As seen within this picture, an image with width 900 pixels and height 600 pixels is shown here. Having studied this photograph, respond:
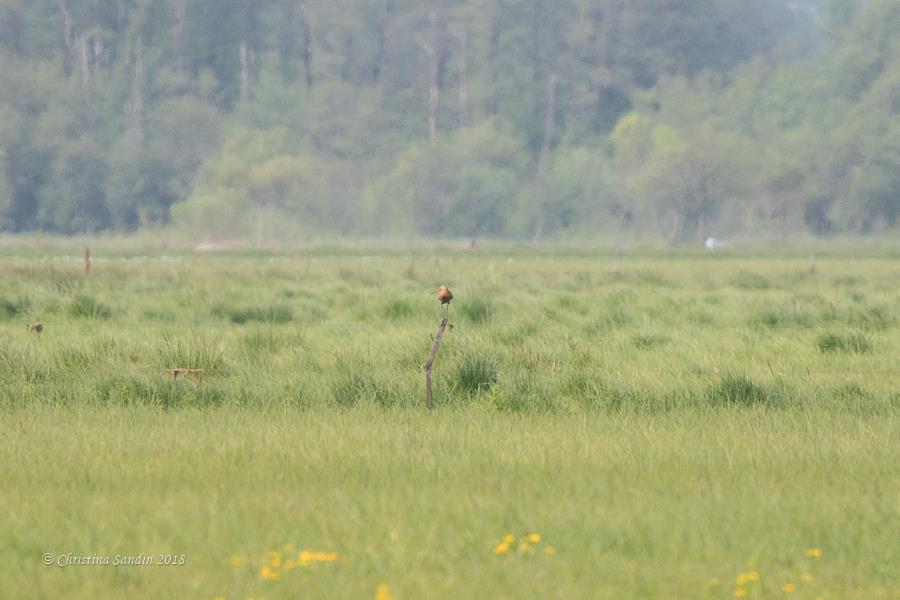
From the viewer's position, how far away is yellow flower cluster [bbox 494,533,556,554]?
25.1 ft

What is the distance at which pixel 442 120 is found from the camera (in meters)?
109

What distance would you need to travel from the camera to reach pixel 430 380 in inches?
519

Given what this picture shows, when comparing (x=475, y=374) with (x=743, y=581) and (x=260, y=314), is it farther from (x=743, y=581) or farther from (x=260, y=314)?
(x=260, y=314)

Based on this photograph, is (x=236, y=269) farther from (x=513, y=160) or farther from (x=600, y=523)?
(x=513, y=160)

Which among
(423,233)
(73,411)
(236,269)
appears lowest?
(423,233)

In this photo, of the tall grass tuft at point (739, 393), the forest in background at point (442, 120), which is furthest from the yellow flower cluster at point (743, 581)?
the forest in background at point (442, 120)

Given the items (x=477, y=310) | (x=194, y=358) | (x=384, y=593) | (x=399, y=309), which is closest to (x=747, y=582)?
(x=384, y=593)

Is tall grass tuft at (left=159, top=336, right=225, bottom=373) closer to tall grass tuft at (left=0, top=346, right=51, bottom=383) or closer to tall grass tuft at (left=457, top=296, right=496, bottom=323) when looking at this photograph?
tall grass tuft at (left=0, top=346, right=51, bottom=383)

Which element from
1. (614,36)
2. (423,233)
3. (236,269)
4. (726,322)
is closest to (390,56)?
(614,36)

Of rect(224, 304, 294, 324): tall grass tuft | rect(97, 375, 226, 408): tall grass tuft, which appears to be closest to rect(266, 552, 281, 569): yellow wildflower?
rect(97, 375, 226, 408): tall grass tuft

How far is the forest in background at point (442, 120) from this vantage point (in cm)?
8931

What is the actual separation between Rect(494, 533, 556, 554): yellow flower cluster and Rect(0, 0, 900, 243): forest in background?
3076 inches

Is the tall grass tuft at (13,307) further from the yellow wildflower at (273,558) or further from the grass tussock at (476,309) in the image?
the yellow wildflower at (273,558)

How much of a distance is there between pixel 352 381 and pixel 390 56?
99954 mm
